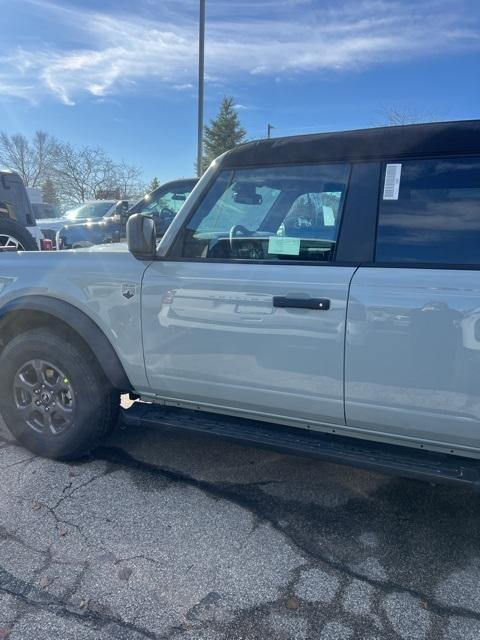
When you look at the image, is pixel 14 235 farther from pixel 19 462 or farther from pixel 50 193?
pixel 50 193

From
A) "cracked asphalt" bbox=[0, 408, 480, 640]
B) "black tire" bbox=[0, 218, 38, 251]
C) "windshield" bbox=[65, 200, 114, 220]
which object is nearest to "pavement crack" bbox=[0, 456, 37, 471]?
"cracked asphalt" bbox=[0, 408, 480, 640]

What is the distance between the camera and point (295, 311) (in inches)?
91.6

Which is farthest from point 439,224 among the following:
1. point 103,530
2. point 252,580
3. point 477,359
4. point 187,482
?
point 103,530

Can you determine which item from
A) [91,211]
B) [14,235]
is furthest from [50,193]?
[14,235]

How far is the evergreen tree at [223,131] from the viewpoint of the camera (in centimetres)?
3509

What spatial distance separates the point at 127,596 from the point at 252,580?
0.56 metres

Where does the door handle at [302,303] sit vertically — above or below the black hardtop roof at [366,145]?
below

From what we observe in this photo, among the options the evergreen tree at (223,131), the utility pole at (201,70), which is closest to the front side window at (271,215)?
the utility pole at (201,70)

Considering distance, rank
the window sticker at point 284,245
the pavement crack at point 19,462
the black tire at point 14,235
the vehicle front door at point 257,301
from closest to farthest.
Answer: the vehicle front door at point 257,301, the window sticker at point 284,245, the pavement crack at point 19,462, the black tire at point 14,235

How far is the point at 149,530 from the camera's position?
8.35 ft

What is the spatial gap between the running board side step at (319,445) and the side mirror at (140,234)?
1006 millimetres

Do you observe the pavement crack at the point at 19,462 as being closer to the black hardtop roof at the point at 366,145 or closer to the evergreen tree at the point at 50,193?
the black hardtop roof at the point at 366,145

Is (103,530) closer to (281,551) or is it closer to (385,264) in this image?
(281,551)

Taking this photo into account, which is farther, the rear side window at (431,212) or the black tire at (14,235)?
the black tire at (14,235)
